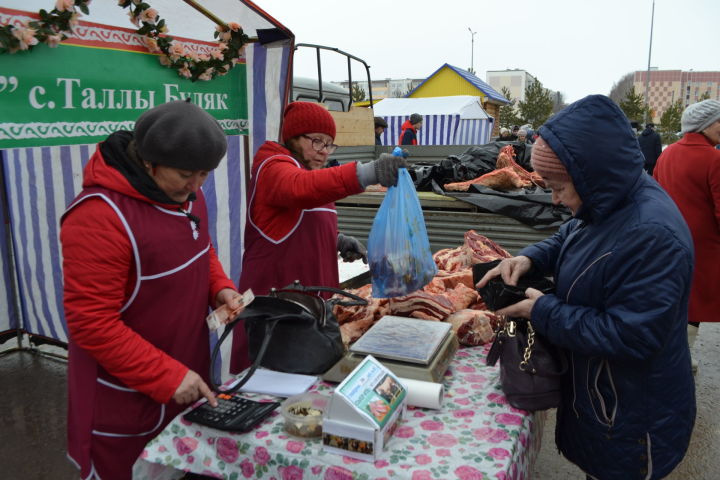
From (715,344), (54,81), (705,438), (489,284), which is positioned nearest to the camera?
(489,284)

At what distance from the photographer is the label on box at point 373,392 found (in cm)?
130

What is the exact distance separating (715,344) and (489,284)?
167 inches

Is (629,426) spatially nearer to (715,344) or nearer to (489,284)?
(489,284)

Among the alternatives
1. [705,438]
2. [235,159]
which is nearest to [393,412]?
[235,159]

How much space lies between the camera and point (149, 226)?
63.8 inches

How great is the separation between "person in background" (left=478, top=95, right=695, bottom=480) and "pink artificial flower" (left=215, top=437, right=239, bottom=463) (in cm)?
92

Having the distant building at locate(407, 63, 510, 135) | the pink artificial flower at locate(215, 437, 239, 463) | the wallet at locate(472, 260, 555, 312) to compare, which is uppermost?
the distant building at locate(407, 63, 510, 135)

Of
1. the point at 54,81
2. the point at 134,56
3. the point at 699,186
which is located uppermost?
the point at 134,56

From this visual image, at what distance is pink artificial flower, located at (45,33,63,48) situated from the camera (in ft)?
7.24

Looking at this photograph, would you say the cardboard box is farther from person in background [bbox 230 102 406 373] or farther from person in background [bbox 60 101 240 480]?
person in background [bbox 230 102 406 373]

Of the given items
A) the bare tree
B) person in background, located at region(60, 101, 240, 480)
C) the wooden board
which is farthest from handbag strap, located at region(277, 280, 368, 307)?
the bare tree

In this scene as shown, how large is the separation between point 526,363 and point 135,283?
124 centimetres

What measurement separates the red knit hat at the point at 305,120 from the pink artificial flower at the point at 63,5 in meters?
1.02

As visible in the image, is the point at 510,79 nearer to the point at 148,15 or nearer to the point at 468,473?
the point at 148,15
